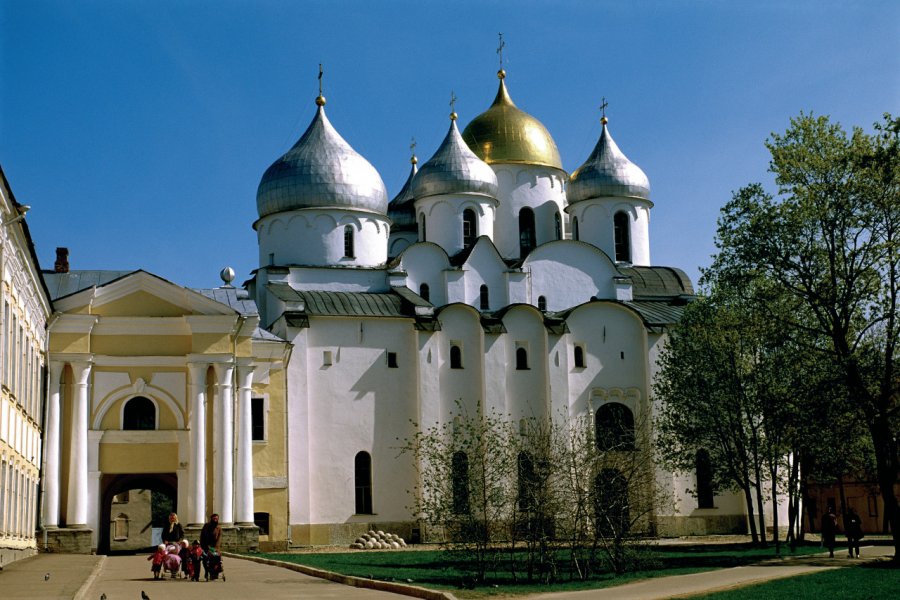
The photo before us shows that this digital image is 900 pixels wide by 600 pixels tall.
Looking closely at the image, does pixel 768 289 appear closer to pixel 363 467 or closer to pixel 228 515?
pixel 228 515

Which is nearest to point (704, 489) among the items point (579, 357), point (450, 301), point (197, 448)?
point (579, 357)

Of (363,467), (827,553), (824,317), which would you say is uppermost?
(824,317)

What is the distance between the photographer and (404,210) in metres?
54.6

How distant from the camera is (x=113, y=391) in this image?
32656 millimetres

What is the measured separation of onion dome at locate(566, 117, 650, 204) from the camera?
5066 centimetres

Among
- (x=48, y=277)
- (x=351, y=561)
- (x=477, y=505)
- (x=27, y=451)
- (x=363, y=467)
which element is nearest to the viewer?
(x=477, y=505)

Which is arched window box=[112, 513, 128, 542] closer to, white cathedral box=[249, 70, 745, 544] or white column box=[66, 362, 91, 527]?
white cathedral box=[249, 70, 745, 544]

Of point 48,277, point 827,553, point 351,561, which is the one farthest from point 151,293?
point 827,553

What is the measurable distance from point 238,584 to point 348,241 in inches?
1028

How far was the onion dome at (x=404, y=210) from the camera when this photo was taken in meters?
53.3

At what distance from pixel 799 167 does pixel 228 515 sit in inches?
695

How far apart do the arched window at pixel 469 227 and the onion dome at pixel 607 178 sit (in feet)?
17.9

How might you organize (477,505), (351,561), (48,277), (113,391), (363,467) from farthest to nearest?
(363,467) < (48,277) < (113,391) < (351,561) < (477,505)

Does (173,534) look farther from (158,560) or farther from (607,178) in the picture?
(607,178)
